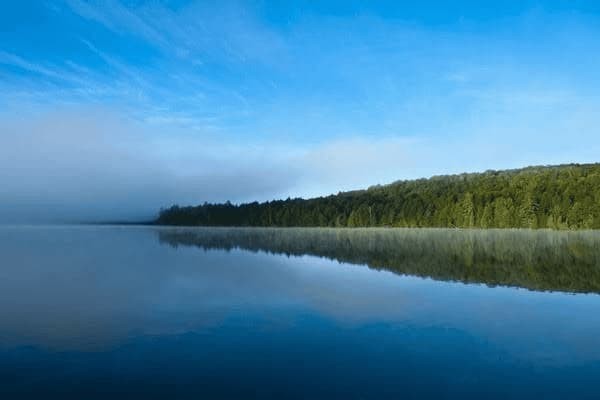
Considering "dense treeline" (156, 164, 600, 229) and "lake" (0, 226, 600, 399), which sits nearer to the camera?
→ "lake" (0, 226, 600, 399)

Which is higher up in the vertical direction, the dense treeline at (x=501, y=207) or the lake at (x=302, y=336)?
the dense treeline at (x=501, y=207)

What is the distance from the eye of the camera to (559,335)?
16.8 metres

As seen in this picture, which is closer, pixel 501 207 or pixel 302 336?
pixel 302 336

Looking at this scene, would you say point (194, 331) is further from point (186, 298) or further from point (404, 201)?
point (404, 201)

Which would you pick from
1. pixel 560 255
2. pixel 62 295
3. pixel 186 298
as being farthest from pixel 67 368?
pixel 560 255

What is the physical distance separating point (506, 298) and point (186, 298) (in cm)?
1629

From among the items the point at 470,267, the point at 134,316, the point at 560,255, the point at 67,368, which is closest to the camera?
the point at 67,368

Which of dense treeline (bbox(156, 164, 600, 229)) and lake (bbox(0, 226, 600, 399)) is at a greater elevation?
dense treeline (bbox(156, 164, 600, 229))

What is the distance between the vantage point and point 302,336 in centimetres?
1686

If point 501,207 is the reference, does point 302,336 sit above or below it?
below

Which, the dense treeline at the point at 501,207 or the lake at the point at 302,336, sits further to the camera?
the dense treeline at the point at 501,207

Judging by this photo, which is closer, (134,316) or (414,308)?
(134,316)

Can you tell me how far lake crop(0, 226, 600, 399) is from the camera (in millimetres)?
11984

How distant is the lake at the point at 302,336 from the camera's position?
12.0m
